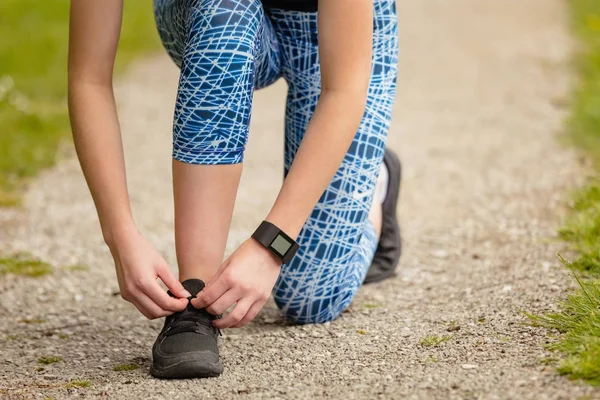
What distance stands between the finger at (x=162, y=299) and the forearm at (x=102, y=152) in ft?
0.47

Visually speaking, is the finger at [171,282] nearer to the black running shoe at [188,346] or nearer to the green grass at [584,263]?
the black running shoe at [188,346]

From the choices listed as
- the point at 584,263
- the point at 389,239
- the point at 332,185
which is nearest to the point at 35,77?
the point at 389,239

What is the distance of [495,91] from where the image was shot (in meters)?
6.18

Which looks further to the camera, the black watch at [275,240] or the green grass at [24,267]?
the green grass at [24,267]

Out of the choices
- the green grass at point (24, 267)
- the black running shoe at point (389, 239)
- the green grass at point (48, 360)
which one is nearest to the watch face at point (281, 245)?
the green grass at point (48, 360)

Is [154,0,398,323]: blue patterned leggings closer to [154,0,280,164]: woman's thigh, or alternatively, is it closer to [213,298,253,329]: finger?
[154,0,280,164]: woman's thigh

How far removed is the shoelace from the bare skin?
0.04 meters

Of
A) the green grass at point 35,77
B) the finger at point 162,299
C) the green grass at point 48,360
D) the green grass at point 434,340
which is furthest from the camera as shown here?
the green grass at point 35,77

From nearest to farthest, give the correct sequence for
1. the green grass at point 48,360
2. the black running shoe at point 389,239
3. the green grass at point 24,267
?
the green grass at point 48,360
the black running shoe at point 389,239
the green grass at point 24,267

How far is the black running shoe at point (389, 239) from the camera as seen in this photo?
9.56 ft

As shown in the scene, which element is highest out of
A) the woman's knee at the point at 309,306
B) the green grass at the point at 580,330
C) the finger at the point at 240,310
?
the finger at the point at 240,310

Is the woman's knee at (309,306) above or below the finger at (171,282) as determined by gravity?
below

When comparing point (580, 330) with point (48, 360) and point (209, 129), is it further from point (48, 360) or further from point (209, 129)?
point (48, 360)

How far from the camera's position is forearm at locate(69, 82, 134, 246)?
1906 millimetres
